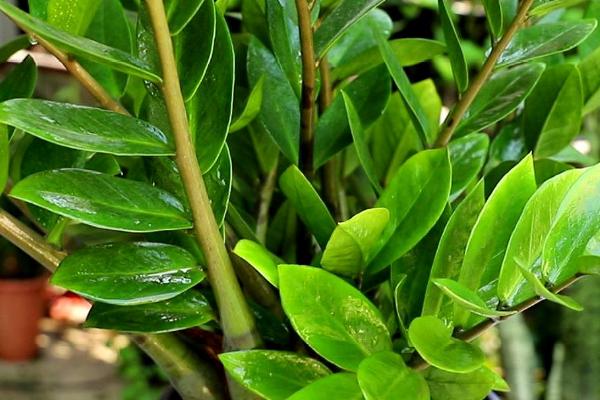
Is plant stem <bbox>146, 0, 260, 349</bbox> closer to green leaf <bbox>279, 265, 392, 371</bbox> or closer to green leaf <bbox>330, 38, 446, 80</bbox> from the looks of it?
green leaf <bbox>279, 265, 392, 371</bbox>

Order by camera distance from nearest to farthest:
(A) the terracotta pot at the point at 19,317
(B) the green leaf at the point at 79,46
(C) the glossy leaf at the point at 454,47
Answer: (B) the green leaf at the point at 79,46 < (C) the glossy leaf at the point at 454,47 < (A) the terracotta pot at the point at 19,317

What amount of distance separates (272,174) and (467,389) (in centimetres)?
16

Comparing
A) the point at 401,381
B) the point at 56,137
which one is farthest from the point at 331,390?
the point at 56,137

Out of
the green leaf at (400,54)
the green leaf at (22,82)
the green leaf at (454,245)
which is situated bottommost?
the green leaf at (454,245)

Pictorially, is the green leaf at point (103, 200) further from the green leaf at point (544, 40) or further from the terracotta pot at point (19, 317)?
the terracotta pot at point (19, 317)

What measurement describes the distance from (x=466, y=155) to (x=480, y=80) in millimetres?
49

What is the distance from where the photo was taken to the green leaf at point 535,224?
27cm

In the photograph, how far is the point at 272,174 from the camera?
1.42ft

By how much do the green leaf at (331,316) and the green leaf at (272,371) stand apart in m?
0.02

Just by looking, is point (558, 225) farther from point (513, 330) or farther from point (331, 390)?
point (513, 330)

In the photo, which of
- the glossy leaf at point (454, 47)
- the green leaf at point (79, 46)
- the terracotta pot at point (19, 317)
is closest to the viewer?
the green leaf at point (79, 46)

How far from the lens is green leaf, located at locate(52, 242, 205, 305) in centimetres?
29

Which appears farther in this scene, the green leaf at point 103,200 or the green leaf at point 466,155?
the green leaf at point 466,155

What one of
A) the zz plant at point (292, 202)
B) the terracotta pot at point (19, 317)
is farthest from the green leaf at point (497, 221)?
the terracotta pot at point (19, 317)
